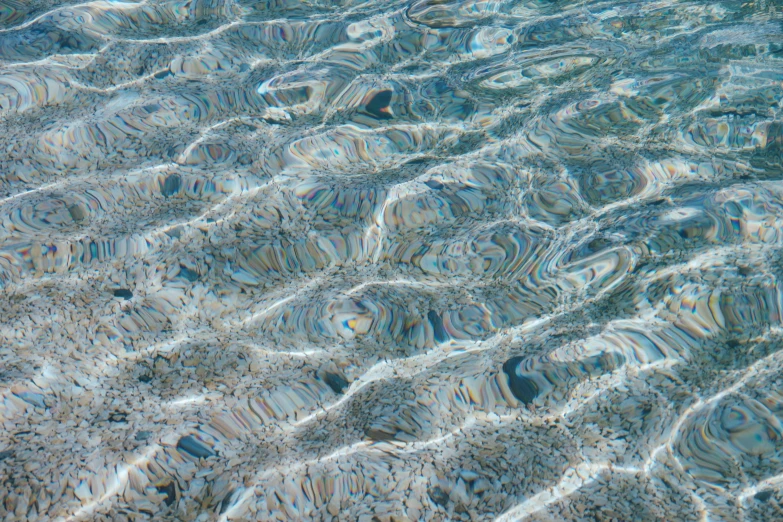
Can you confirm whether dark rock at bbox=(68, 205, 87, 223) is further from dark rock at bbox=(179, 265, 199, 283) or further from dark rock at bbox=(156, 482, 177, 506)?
dark rock at bbox=(156, 482, 177, 506)

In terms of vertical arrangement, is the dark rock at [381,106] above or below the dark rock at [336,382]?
above

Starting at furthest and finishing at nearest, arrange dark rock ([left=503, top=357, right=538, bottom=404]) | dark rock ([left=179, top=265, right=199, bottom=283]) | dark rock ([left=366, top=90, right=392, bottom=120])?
dark rock ([left=366, top=90, right=392, bottom=120])
dark rock ([left=179, top=265, right=199, bottom=283])
dark rock ([left=503, top=357, right=538, bottom=404])

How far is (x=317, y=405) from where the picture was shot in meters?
1.81

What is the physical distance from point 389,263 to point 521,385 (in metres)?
0.67

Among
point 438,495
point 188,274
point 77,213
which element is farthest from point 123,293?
point 438,495

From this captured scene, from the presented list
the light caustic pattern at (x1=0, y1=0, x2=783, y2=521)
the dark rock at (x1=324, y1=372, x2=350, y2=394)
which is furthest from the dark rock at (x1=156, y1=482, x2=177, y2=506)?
the dark rock at (x1=324, y1=372, x2=350, y2=394)

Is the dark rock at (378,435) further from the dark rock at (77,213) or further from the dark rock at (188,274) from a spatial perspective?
the dark rock at (77,213)

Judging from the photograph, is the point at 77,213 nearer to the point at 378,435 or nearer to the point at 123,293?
the point at 123,293

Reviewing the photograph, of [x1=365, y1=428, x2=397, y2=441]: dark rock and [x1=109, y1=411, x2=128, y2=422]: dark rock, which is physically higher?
[x1=365, y1=428, x2=397, y2=441]: dark rock

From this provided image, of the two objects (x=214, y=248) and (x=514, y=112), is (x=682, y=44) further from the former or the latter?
(x=214, y=248)

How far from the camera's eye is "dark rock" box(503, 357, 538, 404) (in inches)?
71.2

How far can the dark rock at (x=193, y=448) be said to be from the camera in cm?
167

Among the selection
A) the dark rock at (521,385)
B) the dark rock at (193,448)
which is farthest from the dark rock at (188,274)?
the dark rock at (521,385)

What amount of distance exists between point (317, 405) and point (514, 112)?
68.1 inches
